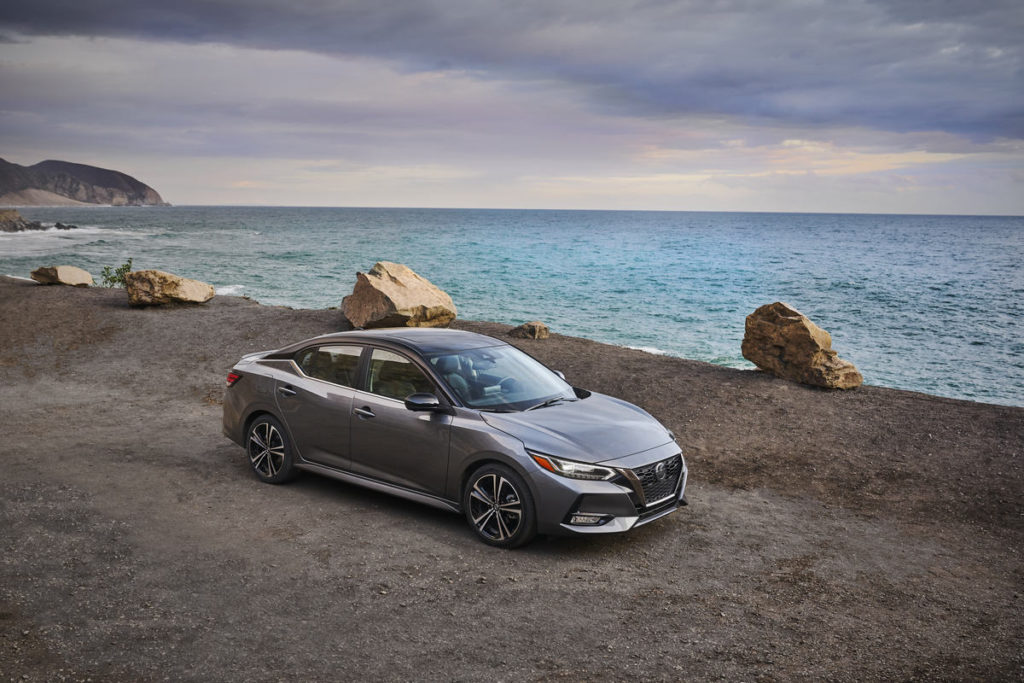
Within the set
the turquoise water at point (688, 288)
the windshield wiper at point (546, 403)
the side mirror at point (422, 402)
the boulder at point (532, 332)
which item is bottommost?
the turquoise water at point (688, 288)

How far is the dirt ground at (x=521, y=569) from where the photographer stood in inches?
174

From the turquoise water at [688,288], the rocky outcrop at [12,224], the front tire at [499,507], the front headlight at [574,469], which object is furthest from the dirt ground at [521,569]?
the rocky outcrop at [12,224]

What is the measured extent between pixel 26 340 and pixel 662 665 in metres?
15.6

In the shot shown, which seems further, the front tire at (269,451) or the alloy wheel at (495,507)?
the front tire at (269,451)

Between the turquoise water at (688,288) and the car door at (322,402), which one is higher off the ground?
the car door at (322,402)

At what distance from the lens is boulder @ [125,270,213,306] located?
1747 cm

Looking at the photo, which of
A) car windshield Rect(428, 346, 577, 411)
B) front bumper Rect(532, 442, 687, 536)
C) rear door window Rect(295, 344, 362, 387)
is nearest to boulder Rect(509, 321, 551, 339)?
car windshield Rect(428, 346, 577, 411)

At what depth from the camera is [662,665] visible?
4.35m

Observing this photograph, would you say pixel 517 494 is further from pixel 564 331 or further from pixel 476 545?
pixel 564 331

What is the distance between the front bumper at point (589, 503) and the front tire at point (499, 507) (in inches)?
4.6

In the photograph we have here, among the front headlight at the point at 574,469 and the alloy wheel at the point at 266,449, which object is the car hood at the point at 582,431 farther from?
the alloy wheel at the point at 266,449

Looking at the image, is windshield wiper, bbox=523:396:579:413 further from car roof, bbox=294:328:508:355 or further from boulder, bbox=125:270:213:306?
boulder, bbox=125:270:213:306

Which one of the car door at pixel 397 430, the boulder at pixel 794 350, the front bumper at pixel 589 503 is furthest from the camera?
the boulder at pixel 794 350

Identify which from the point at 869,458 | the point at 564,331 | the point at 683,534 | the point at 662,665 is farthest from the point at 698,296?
the point at 662,665
